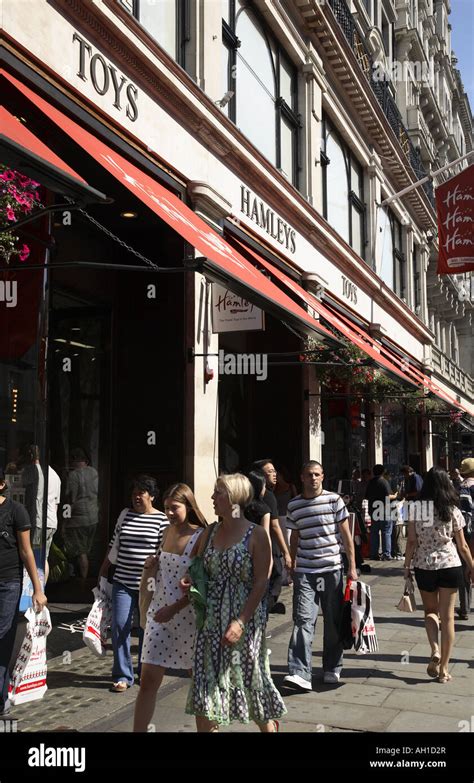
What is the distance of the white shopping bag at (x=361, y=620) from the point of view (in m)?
7.03

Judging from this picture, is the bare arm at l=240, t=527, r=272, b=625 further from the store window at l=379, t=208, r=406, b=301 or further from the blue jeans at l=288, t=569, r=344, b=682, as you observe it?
the store window at l=379, t=208, r=406, b=301

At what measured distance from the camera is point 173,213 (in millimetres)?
8219

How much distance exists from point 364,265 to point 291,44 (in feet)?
21.9

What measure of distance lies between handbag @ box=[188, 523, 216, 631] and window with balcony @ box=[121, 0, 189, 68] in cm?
704

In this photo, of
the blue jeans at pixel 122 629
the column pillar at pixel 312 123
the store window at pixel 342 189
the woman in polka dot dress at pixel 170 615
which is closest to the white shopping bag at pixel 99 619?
the blue jeans at pixel 122 629

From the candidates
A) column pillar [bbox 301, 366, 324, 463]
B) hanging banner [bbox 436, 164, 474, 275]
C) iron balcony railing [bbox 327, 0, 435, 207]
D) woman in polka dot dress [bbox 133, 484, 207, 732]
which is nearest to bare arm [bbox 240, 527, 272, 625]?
woman in polka dot dress [bbox 133, 484, 207, 732]

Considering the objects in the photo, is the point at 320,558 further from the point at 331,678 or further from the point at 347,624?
the point at 331,678

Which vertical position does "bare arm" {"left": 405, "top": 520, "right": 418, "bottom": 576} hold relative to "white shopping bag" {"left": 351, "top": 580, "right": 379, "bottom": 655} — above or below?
above

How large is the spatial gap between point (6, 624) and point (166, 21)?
8064 mm

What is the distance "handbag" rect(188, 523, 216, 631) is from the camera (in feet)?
15.6

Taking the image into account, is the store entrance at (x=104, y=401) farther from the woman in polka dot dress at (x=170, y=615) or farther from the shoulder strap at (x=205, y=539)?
the shoulder strap at (x=205, y=539)

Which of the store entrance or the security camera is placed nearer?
the store entrance

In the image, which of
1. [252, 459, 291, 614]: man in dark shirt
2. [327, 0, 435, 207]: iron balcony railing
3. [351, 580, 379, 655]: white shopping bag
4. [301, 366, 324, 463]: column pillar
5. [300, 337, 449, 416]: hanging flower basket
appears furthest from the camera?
[327, 0, 435, 207]: iron balcony railing

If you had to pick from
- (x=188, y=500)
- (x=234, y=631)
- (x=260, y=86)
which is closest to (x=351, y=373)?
(x=260, y=86)
